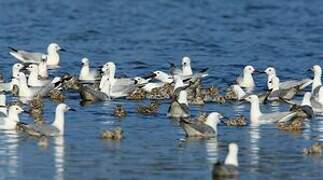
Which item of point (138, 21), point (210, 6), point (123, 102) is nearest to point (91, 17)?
point (138, 21)

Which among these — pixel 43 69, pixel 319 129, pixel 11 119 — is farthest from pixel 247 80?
pixel 11 119

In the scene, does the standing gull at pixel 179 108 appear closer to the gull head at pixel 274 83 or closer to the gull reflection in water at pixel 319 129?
the gull reflection in water at pixel 319 129

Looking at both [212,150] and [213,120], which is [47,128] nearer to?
[213,120]

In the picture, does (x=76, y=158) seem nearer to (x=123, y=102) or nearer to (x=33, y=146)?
(x=33, y=146)

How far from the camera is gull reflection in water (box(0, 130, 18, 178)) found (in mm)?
19953

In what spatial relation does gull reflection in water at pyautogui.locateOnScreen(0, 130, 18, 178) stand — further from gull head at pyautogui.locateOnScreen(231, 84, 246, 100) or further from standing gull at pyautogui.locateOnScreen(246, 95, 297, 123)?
gull head at pyautogui.locateOnScreen(231, 84, 246, 100)

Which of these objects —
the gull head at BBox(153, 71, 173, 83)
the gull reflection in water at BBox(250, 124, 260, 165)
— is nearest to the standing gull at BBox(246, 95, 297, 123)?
the gull reflection in water at BBox(250, 124, 260, 165)

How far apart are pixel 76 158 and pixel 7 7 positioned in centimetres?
4300

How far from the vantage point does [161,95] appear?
3017cm

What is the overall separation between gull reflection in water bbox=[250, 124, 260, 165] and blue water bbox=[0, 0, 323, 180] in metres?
0.02

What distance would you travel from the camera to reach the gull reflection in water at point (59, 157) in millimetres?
19469

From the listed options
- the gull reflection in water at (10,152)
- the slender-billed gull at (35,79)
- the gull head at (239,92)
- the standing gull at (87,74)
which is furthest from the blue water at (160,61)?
the standing gull at (87,74)

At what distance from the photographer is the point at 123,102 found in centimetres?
2959

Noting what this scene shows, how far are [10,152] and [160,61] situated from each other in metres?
19.7
